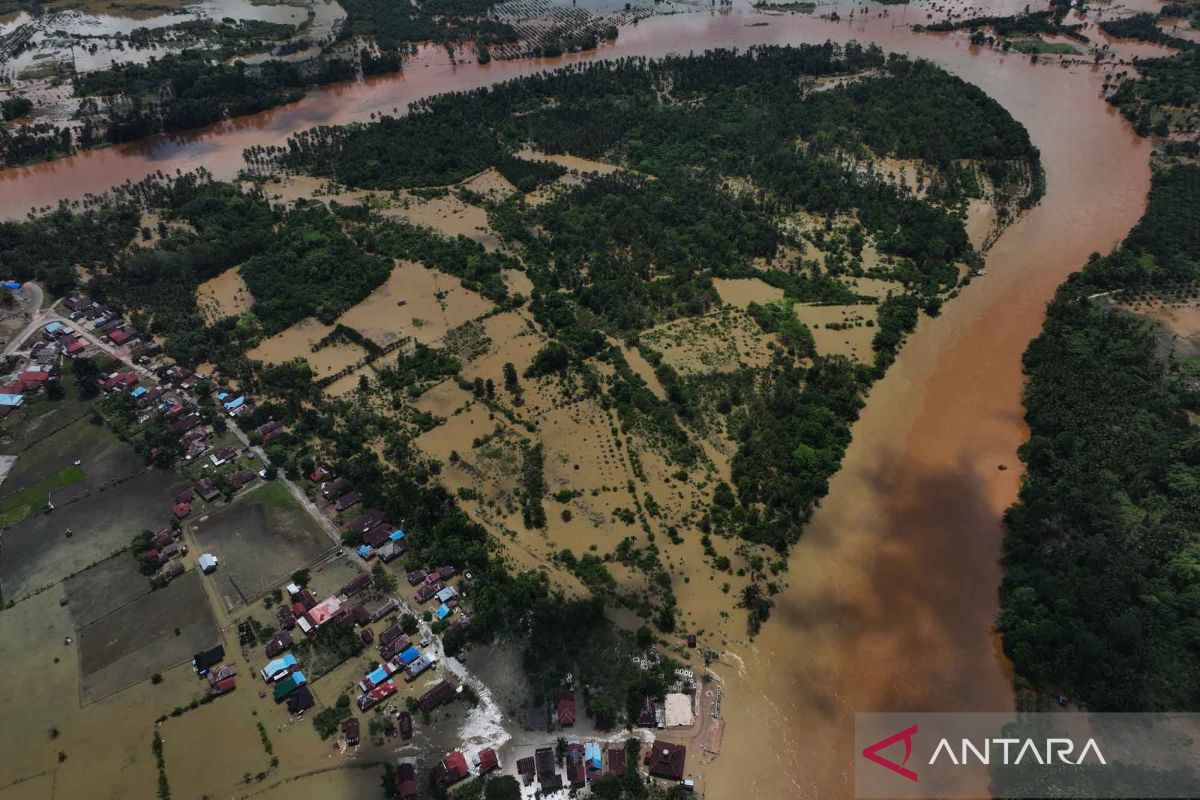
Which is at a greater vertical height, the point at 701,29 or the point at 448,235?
the point at 701,29

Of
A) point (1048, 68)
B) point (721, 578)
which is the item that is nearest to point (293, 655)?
point (721, 578)

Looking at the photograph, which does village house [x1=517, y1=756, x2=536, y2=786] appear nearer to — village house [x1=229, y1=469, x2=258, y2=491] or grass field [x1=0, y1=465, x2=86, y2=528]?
village house [x1=229, y1=469, x2=258, y2=491]

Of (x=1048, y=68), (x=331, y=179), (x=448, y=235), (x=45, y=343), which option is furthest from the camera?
(x=1048, y=68)

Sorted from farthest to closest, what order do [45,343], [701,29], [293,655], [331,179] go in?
[701,29], [331,179], [45,343], [293,655]

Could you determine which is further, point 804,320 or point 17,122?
point 17,122

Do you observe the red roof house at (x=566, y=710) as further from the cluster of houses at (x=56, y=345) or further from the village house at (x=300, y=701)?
the cluster of houses at (x=56, y=345)

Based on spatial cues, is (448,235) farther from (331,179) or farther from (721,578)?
(721,578)

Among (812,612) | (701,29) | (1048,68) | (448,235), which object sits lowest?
(812,612)
